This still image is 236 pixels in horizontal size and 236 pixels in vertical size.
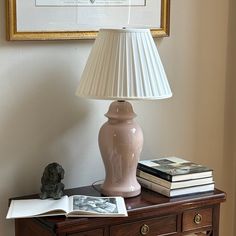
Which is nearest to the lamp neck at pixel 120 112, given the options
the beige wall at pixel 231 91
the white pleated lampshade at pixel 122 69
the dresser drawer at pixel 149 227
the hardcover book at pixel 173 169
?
the white pleated lampshade at pixel 122 69

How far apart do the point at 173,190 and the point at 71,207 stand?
380 millimetres

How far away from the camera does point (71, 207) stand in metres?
1.82

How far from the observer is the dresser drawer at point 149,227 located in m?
1.87

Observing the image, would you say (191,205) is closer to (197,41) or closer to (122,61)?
(122,61)

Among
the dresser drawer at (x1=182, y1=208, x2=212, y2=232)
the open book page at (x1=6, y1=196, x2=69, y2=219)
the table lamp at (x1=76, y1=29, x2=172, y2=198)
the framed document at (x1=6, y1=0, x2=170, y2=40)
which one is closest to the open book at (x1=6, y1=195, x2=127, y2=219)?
the open book page at (x1=6, y1=196, x2=69, y2=219)

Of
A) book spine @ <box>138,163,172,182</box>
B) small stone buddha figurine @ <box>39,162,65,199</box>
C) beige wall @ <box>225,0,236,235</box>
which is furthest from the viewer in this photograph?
beige wall @ <box>225,0,236,235</box>

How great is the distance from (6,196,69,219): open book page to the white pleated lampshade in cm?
35

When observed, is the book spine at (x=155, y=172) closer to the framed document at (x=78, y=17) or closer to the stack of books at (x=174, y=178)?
the stack of books at (x=174, y=178)

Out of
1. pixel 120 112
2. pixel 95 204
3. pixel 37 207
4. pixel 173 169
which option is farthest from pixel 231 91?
pixel 37 207

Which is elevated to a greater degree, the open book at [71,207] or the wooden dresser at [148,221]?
the open book at [71,207]

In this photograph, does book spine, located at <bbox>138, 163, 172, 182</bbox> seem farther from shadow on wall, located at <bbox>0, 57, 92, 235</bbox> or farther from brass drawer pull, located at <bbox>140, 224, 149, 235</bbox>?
shadow on wall, located at <bbox>0, 57, 92, 235</bbox>

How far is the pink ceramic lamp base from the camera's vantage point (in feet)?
6.36

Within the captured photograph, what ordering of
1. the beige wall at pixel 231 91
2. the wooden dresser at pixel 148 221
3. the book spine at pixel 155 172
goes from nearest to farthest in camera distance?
the wooden dresser at pixel 148 221
the book spine at pixel 155 172
the beige wall at pixel 231 91

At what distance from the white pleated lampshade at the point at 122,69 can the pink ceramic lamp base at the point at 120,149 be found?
0.45 feet
